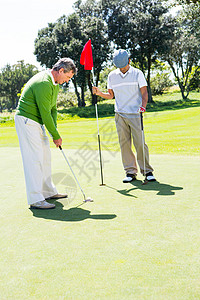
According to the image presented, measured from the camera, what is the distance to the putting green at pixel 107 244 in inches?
81.6

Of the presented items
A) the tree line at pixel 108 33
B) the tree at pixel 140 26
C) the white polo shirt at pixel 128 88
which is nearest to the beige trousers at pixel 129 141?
the white polo shirt at pixel 128 88

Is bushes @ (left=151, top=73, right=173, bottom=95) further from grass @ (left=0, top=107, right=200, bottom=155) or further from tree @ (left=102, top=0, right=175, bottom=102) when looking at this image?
grass @ (left=0, top=107, right=200, bottom=155)

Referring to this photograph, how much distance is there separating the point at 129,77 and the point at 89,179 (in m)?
1.83

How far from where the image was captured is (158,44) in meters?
41.0

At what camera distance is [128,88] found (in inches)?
218

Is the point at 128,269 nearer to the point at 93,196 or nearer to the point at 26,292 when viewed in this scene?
the point at 26,292

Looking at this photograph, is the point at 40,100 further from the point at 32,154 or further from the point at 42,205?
the point at 42,205

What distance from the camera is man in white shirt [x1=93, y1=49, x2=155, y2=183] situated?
17.8 ft

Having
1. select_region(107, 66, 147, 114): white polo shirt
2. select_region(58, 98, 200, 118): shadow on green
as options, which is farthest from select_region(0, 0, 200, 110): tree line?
select_region(107, 66, 147, 114): white polo shirt

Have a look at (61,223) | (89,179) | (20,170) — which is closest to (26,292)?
(61,223)

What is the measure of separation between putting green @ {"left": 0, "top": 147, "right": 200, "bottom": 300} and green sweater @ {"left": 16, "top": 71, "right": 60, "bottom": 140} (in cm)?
112

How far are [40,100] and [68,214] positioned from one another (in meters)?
1.42

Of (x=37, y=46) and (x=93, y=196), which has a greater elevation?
(x=37, y=46)

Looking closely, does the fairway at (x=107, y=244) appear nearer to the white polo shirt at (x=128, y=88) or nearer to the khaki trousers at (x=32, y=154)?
the khaki trousers at (x=32, y=154)
